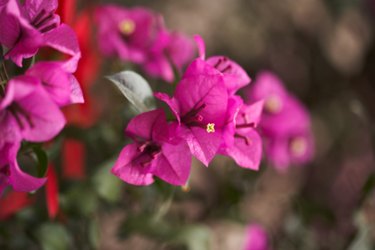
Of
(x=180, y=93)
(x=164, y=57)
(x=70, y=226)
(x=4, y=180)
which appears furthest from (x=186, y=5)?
(x=4, y=180)

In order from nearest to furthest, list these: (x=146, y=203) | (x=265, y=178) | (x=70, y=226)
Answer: (x=70, y=226) < (x=146, y=203) < (x=265, y=178)

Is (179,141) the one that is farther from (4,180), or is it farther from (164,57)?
(164,57)

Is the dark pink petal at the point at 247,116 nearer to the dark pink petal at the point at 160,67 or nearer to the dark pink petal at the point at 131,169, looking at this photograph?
the dark pink petal at the point at 131,169

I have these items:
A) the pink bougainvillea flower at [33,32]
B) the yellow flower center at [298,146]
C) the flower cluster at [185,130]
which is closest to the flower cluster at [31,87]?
the pink bougainvillea flower at [33,32]

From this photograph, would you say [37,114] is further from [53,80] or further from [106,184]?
[106,184]

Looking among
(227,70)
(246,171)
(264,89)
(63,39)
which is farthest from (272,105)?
(63,39)

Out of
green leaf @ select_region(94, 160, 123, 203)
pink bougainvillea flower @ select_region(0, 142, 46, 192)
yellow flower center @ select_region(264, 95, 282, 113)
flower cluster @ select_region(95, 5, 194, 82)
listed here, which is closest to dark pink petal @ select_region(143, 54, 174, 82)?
flower cluster @ select_region(95, 5, 194, 82)

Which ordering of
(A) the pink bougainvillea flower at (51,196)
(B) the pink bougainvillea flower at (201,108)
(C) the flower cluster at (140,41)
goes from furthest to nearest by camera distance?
(C) the flower cluster at (140,41) < (A) the pink bougainvillea flower at (51,196) < (B) the pink bougainvillea flower at (201,108)
